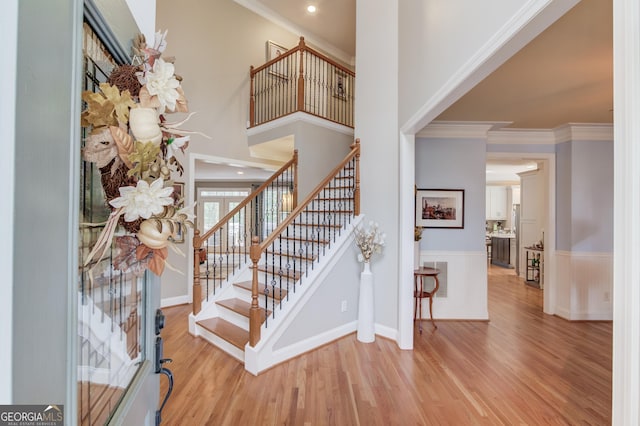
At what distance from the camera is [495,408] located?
7.35 ft

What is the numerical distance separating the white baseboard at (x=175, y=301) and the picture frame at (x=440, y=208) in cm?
383

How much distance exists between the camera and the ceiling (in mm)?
2129

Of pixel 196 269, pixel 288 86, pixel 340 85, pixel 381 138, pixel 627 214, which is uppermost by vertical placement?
pixel 340 85

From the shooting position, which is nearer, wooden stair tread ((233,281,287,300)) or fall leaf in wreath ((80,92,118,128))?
fall leaf in wreath ((80,92,118,128))

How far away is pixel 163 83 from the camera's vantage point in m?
0.69

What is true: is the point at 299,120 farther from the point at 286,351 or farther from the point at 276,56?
the point at 286,351

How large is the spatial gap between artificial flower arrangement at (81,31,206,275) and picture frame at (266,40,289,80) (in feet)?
16.5

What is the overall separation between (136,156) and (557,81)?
383cm

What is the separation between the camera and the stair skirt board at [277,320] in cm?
271

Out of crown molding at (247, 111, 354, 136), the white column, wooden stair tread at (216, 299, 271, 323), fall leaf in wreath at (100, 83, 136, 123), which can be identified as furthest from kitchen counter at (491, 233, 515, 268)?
fall leaf in wreath at (100, 83, 136, 123)

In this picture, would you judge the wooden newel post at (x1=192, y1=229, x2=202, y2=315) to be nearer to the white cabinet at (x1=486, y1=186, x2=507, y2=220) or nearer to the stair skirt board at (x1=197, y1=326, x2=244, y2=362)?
the stair skirt board at (x1=197, y1=326, x2=244, y2=362)

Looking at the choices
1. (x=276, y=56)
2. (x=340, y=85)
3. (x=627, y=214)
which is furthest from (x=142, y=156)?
(x=276, y=56)

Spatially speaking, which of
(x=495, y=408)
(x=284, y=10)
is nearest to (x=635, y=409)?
(x=495, y=408)

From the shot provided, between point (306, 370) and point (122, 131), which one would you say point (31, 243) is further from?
point (306, 370)
